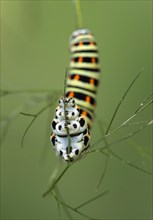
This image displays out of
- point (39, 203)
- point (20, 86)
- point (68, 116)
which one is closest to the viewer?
point (68, 116)

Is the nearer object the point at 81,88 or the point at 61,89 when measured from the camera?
the point at 81,88

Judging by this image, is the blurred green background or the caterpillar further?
the blurred green background

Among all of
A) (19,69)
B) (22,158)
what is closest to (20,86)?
(19,69)

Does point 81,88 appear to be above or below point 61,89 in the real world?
below

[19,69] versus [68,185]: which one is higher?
[19,69]

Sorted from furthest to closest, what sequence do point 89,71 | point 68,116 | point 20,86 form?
point 20,86 < point 89,71 < point 68,116

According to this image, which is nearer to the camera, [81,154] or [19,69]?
[81,154]

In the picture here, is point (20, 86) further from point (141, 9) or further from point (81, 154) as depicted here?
point (81, 154)

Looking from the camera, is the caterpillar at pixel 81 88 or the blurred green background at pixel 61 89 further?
the blurred green background at pixel 61 89
